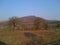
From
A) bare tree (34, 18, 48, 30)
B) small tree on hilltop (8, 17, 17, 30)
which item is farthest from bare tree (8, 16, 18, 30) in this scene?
bare tree (34, 18, 48, 30)

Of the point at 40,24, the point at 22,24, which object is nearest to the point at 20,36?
the point at 22,24

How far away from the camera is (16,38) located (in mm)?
1551

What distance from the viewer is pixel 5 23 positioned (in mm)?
1546

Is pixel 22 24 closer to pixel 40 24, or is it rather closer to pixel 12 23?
pixel 12 23

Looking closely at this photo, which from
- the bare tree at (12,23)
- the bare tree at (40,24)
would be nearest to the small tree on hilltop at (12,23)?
the bare tree at (12,23)

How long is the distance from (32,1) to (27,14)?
0.63ft

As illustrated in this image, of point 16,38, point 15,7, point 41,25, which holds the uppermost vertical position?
point 15,7

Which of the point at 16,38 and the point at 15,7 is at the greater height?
the point at 15,7

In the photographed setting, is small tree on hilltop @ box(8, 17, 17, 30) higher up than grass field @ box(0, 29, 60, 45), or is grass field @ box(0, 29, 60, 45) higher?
small tree on hilltop @ box(8, 17, 17, 30)

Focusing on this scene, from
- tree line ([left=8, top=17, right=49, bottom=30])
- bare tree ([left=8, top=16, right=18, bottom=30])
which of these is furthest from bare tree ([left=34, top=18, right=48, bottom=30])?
bare tree ([left=8, top=16, right=18, bottom=30])

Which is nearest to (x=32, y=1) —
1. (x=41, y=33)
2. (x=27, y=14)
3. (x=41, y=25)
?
(x=27, y=14)

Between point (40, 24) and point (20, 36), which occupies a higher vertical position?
point (40, 24)

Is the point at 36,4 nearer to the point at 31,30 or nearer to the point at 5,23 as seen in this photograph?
Answer: the point at 31,30

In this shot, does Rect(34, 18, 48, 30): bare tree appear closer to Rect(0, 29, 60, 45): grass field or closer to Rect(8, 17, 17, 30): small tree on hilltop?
Rect(0, 29, 60, 45): grass field
